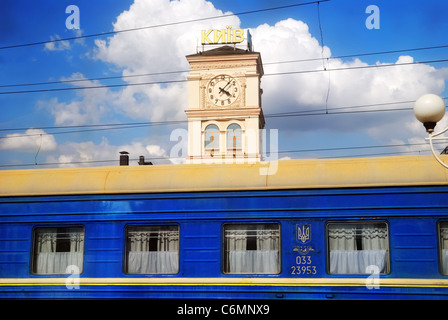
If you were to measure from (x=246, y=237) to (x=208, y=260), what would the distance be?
711 mm

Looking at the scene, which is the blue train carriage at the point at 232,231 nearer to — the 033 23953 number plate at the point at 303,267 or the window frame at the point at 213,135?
the 033 23953 number plate at the point at 303,267

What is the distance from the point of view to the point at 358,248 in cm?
859

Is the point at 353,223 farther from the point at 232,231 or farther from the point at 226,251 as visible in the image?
the point at 226,251

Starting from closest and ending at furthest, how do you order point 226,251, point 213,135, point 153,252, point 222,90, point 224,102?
point 226,251
point 153,252
point 224,102
point 222,90
point 213,135

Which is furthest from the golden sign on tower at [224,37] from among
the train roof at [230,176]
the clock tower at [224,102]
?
the train roof at [230,176]

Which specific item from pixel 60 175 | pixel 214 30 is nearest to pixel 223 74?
pixel 214 30

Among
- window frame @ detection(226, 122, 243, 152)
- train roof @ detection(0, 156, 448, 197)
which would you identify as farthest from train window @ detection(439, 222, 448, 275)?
window frame @ detection(226, 122, 243, 152)

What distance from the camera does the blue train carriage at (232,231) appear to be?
27.8 feet

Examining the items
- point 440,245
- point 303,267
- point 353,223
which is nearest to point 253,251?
point 303,267

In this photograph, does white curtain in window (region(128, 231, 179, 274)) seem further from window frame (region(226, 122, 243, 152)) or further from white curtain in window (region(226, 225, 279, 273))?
window frame (region(226, 122, 243, 152))

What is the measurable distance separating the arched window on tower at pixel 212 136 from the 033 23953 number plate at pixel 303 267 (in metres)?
37.1

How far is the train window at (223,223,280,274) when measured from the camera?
348 inches

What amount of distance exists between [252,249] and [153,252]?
165 cm
